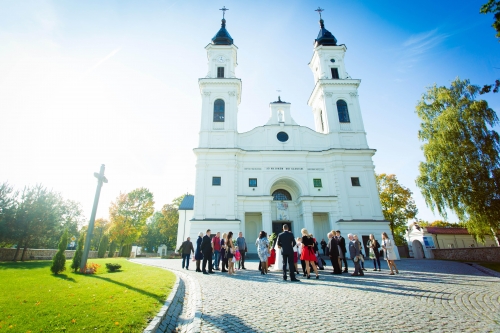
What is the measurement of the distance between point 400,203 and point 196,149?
2679 centimetres

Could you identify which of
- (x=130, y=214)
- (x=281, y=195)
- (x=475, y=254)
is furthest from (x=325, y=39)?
(x=130, y=214)

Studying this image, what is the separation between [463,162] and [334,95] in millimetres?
13467

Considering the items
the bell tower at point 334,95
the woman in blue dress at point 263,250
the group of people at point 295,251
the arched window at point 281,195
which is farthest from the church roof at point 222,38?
the woman in blue dress at point 263,250

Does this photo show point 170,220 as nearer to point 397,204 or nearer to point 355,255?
point 397,204

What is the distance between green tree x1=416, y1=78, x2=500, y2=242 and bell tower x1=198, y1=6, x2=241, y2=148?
1701cm

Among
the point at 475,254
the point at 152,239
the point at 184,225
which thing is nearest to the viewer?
the point at 475,254

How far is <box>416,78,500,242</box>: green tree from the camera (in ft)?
Answer: 55.7

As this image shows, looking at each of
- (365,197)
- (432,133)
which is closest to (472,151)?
(432,133)

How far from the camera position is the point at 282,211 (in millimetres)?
24266

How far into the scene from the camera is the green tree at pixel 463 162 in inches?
668

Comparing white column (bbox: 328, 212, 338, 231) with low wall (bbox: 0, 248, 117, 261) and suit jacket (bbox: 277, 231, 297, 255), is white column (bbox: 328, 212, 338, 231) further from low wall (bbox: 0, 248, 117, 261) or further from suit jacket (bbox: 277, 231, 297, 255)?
low wall (bbox: 0, 248, 117, 261)

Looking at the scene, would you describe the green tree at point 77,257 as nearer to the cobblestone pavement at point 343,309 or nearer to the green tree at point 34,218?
the cobblestone pavement at point 343,309

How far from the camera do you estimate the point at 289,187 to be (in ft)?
84.1

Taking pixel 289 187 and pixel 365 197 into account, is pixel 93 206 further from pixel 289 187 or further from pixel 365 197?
pixel 365 197
